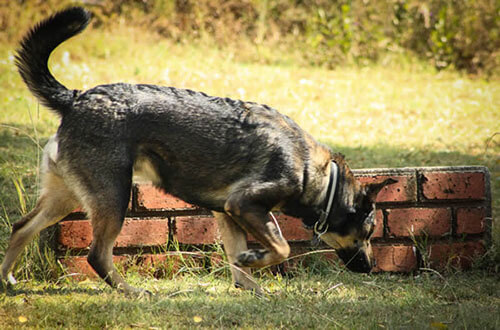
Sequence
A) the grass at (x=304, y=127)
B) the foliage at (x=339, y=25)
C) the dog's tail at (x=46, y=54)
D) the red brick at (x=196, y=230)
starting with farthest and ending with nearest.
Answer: the foliage at (x=339, y=25)
the red brick at (x=196, y=230)
the dog's tail at (x=46, y=54)
the grass at (x=304, y=127)

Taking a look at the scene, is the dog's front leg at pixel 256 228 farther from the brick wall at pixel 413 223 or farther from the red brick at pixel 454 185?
the red brick at pixel 454 185

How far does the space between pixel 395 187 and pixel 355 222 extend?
534 millimetres

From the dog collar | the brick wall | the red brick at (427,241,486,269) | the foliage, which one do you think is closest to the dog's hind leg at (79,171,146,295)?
the brick wall

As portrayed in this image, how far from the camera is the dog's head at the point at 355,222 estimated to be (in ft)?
11.8

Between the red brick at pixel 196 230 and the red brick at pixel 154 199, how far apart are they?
0.10m

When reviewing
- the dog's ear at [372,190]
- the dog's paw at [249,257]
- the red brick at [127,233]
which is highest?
the dog's ear at [372,190]

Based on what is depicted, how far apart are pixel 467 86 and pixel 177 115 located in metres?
7.74

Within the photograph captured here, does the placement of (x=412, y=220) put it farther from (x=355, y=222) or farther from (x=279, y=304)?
(x=279, y=304)

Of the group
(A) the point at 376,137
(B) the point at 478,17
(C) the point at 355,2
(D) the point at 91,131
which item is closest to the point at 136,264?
(D) the point at 91,131

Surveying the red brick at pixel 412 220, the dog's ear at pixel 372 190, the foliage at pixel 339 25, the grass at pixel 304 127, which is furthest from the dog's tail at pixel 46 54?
the foliage at pixel 339 25

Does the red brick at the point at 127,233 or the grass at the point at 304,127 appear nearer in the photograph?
the grass at the point at 304,127

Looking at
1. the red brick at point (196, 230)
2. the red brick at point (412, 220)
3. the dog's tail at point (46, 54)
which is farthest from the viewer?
the red brick at point (412, 220)

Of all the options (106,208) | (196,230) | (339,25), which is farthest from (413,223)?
(339,25)

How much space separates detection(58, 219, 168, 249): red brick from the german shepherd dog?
0.23 meters
